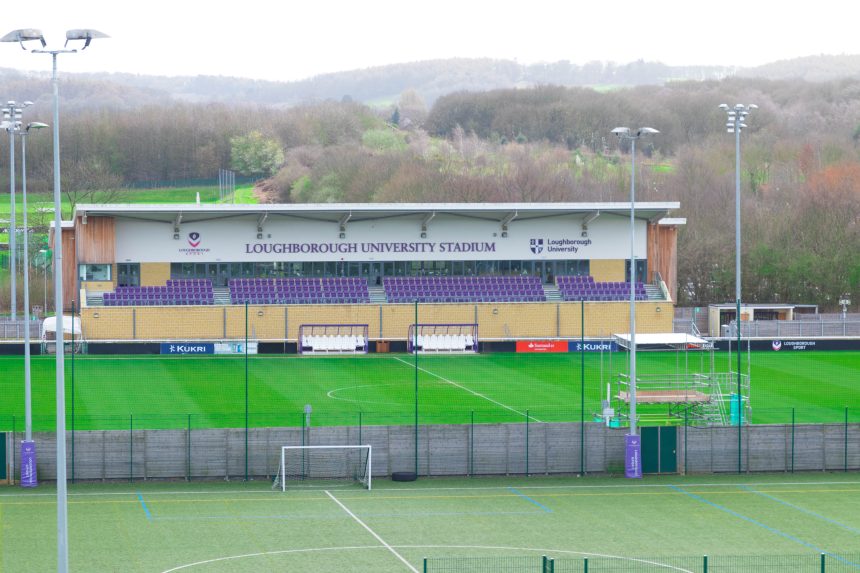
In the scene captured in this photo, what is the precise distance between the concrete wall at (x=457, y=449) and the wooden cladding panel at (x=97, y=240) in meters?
33.3

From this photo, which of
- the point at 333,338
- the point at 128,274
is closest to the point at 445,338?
the point at 333,338

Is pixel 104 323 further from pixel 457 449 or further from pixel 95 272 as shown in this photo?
pixel 457 449

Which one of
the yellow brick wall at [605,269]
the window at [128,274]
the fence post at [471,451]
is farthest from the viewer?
the yellow brick wall at [605,269]

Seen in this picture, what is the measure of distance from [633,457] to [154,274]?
37.3m

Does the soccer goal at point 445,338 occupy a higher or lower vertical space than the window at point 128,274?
lower

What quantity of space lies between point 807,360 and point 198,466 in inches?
1405

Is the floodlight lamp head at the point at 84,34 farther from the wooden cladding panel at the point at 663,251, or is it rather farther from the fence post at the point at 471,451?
the wooden cladding panel at the point at 663,251

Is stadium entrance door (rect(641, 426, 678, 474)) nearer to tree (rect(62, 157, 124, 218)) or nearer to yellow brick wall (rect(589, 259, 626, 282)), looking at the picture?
yellow brick wall (rect(589, 259, 626, 282))

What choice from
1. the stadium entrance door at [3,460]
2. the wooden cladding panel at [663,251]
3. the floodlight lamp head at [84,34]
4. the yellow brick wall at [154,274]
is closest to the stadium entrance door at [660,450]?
the stadium entrance door at [3,460]

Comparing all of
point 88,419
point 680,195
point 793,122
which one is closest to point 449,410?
point 88,419

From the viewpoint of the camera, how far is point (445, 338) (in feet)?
207

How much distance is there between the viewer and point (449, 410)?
44688 millimetres

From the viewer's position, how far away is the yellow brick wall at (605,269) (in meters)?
69.6

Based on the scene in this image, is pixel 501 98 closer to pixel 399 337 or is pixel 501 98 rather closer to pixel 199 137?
pixel 199 137
